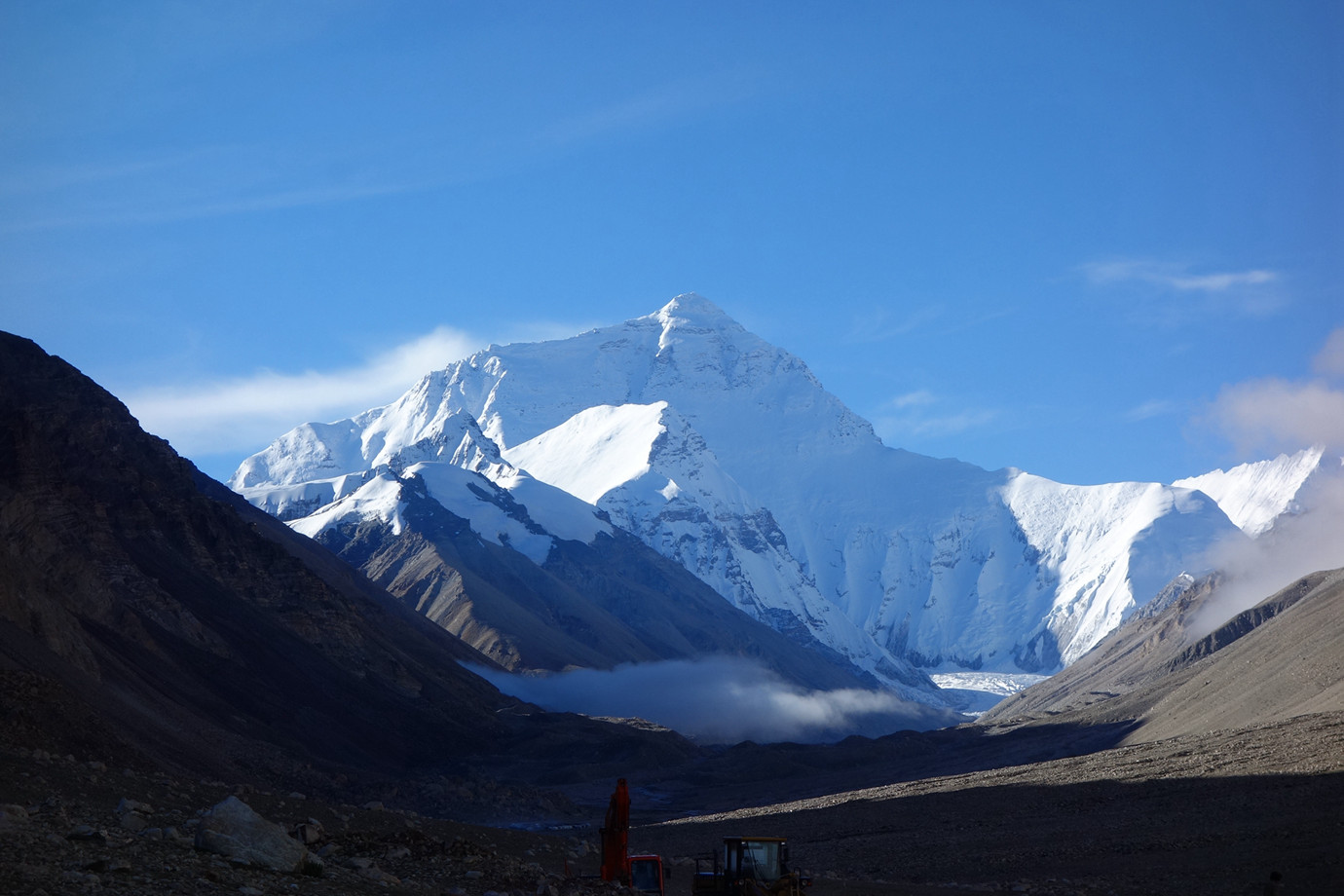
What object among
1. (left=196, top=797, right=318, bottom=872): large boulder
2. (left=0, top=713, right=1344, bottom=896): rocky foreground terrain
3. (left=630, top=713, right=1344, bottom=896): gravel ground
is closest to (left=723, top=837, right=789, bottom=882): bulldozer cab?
(left=0, top=713, right=1344, bottom=896): rocky foreground terrain

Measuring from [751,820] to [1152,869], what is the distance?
36.5 m

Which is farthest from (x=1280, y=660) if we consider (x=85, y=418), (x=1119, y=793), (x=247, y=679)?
(x=85, y=418)

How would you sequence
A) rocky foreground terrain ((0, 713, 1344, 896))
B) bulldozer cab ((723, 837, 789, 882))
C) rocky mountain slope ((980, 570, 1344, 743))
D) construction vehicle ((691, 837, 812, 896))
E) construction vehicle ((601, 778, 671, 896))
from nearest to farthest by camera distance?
rocky foreground terrain ((0, 713, 1344, 896))
construction vehicle ((691, 837, 812, 896))
bulldozer cab ((723, 837, 789, 882))
construction vehicle ((601, 778, 671, 896))
rocky mountain slope ((980, 570, 1344, 743))

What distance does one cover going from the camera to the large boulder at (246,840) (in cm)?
1983

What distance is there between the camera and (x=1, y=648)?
2197 inches

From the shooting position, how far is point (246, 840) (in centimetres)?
2019

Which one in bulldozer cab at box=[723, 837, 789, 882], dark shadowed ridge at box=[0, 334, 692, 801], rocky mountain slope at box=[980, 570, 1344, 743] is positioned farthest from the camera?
rocky mountain slope at box=[980, 570, 1344, 743]

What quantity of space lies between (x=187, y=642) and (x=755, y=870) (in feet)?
248

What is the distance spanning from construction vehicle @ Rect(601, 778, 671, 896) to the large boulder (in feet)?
27.2

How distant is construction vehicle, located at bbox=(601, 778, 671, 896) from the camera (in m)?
27.8

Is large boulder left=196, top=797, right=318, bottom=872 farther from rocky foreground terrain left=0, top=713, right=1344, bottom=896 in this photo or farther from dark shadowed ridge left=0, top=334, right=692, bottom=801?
dark shadowed ridge left=0, top=334, right=692, bottom=801

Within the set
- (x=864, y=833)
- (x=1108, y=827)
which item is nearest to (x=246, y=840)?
(x=1108, y=827)

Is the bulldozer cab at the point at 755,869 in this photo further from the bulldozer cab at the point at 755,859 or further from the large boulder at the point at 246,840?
the large boulder at the point at 246,840

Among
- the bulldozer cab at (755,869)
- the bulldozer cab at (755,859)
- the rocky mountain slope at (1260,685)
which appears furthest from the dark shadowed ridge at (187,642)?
the rocky mountain slope at (1260,685)
